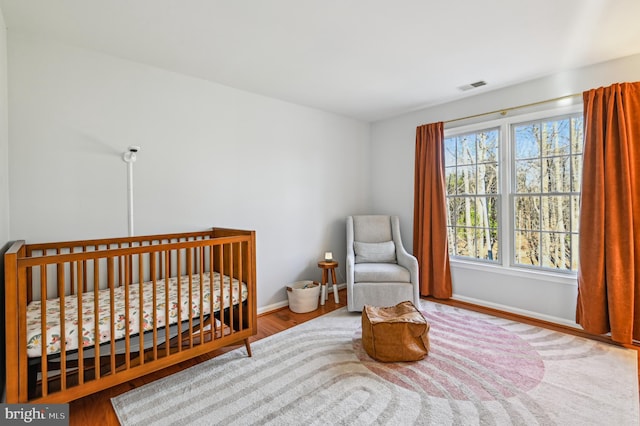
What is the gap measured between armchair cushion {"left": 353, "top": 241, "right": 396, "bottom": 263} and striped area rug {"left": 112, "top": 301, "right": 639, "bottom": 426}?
1.11m

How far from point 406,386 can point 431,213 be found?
6.95 feet

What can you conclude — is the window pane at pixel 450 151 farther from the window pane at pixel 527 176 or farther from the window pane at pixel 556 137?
the window pane at pixel 556 137

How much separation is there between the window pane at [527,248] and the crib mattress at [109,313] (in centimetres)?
277

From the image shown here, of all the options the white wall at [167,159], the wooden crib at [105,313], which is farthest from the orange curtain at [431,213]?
the wooden crib at [105,313]

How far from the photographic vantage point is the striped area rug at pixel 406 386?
5.16ft

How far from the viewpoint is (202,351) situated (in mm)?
1990

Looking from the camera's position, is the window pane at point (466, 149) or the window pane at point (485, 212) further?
the window pane at point (466, 149)

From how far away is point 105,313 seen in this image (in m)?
1.70

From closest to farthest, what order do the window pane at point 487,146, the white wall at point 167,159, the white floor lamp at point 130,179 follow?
the white wall at point 167,159 < the white floor lamp at point 130,179 < the window pane at point 487,146

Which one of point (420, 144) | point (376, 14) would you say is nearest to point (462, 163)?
point (420, 144)

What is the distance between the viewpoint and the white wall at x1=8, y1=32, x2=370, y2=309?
1.99 metres

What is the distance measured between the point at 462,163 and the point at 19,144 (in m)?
3.98

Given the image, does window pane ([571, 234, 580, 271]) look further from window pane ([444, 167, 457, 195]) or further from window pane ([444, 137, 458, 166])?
window pane ([444, 137, 458, 166])

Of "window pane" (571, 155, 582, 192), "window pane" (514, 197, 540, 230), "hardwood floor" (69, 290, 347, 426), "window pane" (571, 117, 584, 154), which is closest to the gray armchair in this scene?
"hardwood floor" (69, 290, 347, 426)
